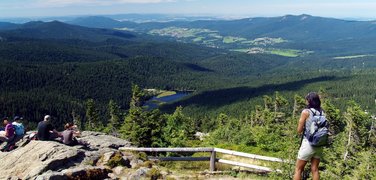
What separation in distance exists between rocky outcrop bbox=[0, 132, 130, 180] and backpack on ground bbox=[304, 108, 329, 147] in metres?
10.7

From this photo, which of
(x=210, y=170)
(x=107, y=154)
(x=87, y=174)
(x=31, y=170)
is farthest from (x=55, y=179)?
(x=210, y=170)

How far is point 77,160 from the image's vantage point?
68.9 ft

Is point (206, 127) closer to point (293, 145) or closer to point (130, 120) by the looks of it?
point (130, 120)

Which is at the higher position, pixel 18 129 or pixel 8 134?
pixel 18 129

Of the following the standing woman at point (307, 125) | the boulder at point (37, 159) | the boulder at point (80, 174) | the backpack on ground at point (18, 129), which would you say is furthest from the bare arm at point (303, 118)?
the backpack on ground at point (18, 129)

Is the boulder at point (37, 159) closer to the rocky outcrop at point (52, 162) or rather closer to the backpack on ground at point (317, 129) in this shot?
the rocky outcrop at point (52, 162)

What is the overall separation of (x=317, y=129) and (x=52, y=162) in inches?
535

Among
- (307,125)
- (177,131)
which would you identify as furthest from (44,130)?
A: (177,131)

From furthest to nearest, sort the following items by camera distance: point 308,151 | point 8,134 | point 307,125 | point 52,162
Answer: point 8,134
point 52,162
point 308,151
point 307,125

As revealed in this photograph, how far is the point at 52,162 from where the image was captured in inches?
775

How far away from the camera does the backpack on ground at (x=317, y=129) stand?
43.9 feet

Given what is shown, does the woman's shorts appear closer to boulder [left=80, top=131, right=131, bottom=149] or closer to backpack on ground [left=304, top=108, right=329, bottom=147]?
backpack on ground [left=304, top=108, right=329, bottom=147]

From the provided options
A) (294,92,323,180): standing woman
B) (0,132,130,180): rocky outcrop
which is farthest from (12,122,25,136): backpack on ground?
(294,92,323,180): standing woman

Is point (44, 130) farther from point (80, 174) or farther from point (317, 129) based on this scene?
point (317, 129)
